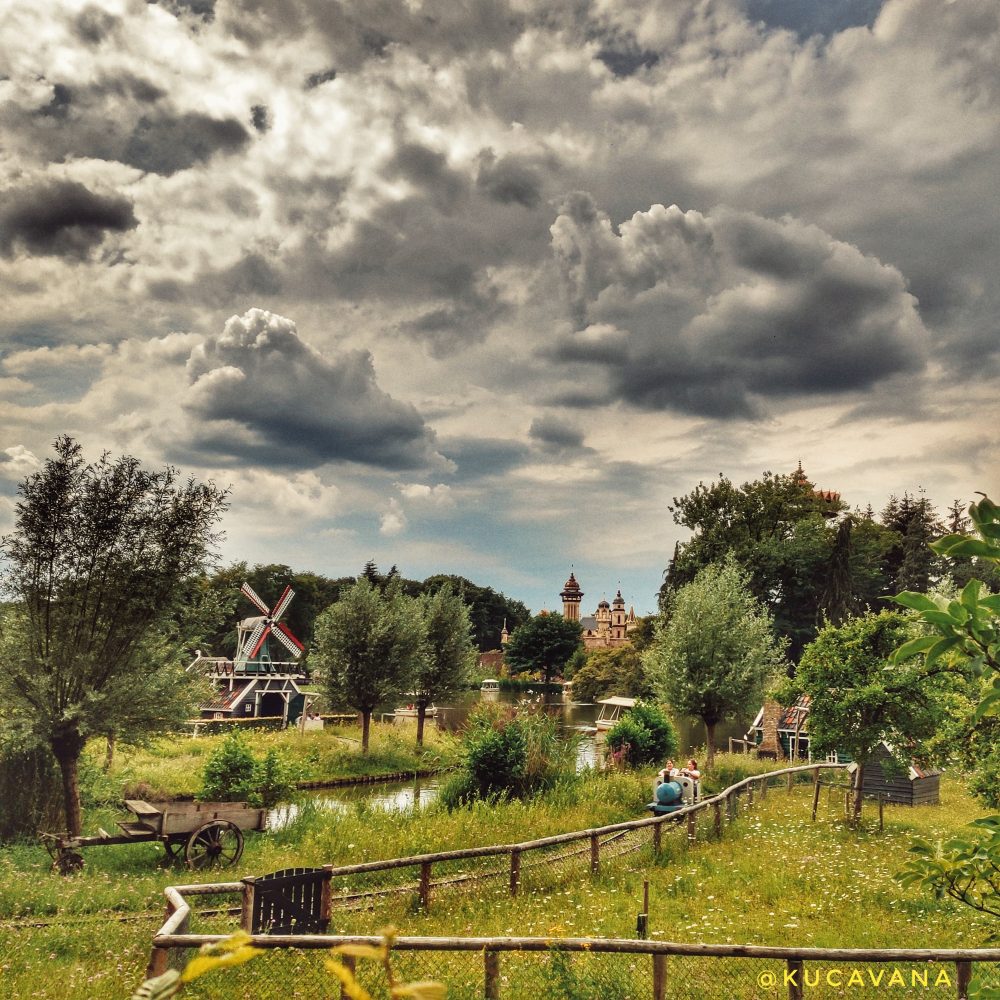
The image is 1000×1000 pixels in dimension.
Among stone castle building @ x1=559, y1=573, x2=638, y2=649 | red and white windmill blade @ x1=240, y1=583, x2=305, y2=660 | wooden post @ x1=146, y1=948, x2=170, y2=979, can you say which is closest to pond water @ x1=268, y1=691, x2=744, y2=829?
red and white windmill blade @ x1=240, y1=583, x2=305, y2=660

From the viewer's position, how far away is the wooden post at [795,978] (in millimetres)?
7359

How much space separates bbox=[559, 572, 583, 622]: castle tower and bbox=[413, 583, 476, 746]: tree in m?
124

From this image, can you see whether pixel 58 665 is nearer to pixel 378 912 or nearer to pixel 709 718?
pixel 378 912

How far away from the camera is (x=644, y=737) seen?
29.4 metres

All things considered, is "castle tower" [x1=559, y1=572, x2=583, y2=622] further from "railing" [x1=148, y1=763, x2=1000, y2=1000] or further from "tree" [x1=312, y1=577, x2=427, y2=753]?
"railing" [x1=148, y1=763, x2=1000, y2=1000]

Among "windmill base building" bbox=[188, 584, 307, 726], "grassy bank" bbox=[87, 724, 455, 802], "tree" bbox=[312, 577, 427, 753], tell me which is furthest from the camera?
"windmill base building" bbox=[188, 584, 307, 726]

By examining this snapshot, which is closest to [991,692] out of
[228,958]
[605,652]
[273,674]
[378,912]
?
[228,958]

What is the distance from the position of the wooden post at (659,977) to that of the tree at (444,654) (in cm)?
3063

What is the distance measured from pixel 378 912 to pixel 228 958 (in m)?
14.1

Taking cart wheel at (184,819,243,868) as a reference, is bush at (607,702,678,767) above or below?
above

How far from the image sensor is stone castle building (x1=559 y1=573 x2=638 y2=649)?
500ft

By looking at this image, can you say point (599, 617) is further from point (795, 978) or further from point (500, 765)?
point (795, 978)

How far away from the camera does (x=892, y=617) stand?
60.0 ft

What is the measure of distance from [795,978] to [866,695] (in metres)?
12.6
